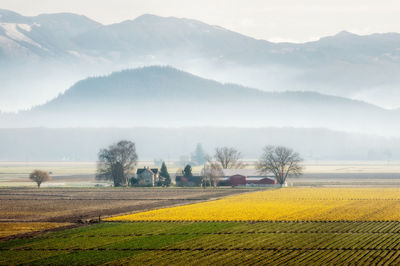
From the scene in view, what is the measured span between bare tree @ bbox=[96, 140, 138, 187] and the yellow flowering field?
5008 cm

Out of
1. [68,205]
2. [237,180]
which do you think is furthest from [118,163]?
[68,205]

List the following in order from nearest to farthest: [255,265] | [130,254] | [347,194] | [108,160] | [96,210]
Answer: [255,265], [130,254], [96,210], [347,194], [108,160]

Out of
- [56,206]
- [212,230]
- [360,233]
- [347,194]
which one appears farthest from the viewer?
[347,194]

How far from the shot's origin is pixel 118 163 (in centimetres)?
14250

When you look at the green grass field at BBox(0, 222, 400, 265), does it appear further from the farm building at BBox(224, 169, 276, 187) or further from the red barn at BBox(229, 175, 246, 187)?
the red barn at BBox(229, 175, 246, 187)

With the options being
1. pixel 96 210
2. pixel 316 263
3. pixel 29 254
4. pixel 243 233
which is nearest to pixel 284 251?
pixel 316 263

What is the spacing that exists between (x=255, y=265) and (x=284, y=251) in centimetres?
561

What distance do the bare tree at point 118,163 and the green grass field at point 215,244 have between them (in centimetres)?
7964

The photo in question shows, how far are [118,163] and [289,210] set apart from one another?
71.1 meters

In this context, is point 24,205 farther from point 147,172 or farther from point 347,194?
point 147,172

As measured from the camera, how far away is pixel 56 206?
8644cm

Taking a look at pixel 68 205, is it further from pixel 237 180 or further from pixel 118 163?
pixel 237 180

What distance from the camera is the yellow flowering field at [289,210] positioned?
6856 centimetres

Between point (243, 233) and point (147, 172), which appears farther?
point (147, 172)
